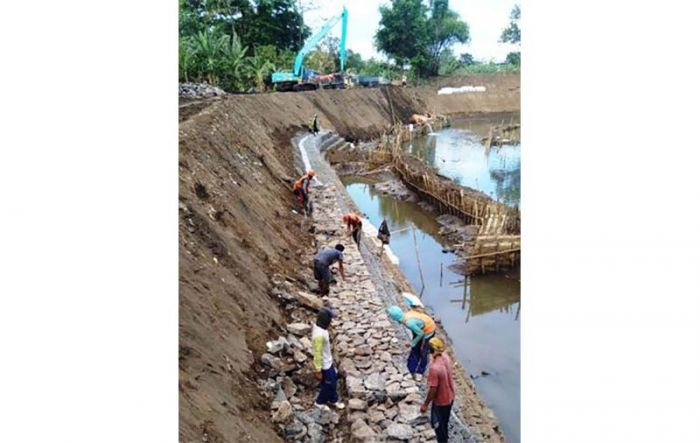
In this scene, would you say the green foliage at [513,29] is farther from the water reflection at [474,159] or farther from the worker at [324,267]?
the water reflection at [474,159]

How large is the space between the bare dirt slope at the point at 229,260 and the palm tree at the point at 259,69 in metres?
5.11

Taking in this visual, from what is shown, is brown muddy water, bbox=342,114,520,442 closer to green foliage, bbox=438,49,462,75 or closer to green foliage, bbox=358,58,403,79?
green foliage, bbox=438,49,462,75

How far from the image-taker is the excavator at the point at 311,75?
18.5 m

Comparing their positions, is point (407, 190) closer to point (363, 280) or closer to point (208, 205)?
point (363, 280)

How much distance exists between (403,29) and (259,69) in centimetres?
626

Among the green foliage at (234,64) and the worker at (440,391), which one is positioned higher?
the green foliage at (234,64)

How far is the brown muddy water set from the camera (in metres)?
6.36

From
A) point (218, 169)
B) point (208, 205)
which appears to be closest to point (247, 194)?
point (218, 169)

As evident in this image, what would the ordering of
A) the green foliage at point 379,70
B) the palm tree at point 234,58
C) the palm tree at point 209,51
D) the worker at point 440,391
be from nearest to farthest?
the worker at point 440,391, the palm tree at point 209,51, the palm tree at point 234,58, the green foliage at point 379,70

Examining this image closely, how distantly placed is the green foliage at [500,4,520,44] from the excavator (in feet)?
39.8

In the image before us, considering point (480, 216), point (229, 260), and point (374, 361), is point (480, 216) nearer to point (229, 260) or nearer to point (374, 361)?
point (374, 361)

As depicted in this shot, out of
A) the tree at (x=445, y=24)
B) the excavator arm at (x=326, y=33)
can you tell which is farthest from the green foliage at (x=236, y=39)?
the tree at (x=445, y=24)

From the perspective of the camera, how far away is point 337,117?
85.6ft
